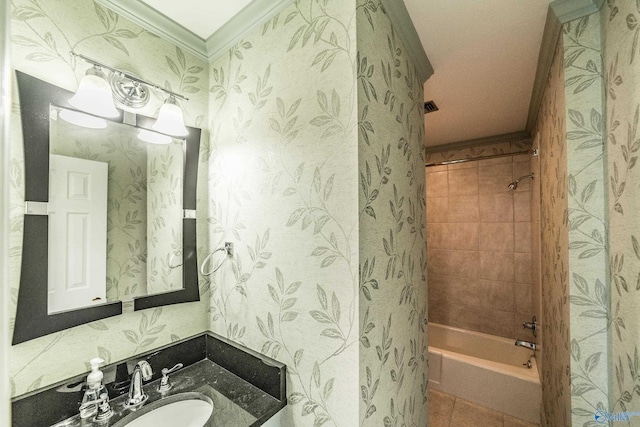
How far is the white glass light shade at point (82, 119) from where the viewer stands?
90cm

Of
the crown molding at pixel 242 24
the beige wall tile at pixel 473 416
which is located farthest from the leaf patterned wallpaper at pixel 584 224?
the crown molding at pixel 242 24

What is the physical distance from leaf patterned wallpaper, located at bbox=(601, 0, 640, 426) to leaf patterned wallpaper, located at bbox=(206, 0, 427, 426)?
69 centimetres

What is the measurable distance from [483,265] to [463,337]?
2.77ft

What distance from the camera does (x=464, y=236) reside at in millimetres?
2822

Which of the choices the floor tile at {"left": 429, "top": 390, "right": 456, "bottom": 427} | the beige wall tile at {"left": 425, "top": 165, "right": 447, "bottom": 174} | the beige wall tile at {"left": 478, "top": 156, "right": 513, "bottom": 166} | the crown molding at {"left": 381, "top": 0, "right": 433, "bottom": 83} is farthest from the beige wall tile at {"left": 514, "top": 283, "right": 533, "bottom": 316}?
the crown molding at {"left": 381, "top": 0, "right": 433, "bottom": 83}

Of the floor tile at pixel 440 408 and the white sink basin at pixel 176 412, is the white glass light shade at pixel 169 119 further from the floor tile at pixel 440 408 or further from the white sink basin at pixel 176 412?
the floor tile at pixel 440 408

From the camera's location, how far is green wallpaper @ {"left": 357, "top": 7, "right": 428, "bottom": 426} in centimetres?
84

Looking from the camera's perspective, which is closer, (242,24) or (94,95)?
(94,95)

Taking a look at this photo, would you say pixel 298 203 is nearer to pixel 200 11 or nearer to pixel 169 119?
pixel 169 119

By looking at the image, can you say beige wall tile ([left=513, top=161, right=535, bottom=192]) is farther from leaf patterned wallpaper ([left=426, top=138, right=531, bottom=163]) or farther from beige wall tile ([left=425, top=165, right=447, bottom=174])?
beige wall tile ([left=425, top=165, right=447, bottom=174])

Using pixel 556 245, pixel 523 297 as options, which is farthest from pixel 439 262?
pixel 556 245

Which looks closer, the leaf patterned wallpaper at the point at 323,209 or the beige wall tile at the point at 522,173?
the leaf patterned wallpaper at the point at 323,209

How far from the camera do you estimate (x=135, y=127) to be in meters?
1.06

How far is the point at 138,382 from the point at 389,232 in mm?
1136
